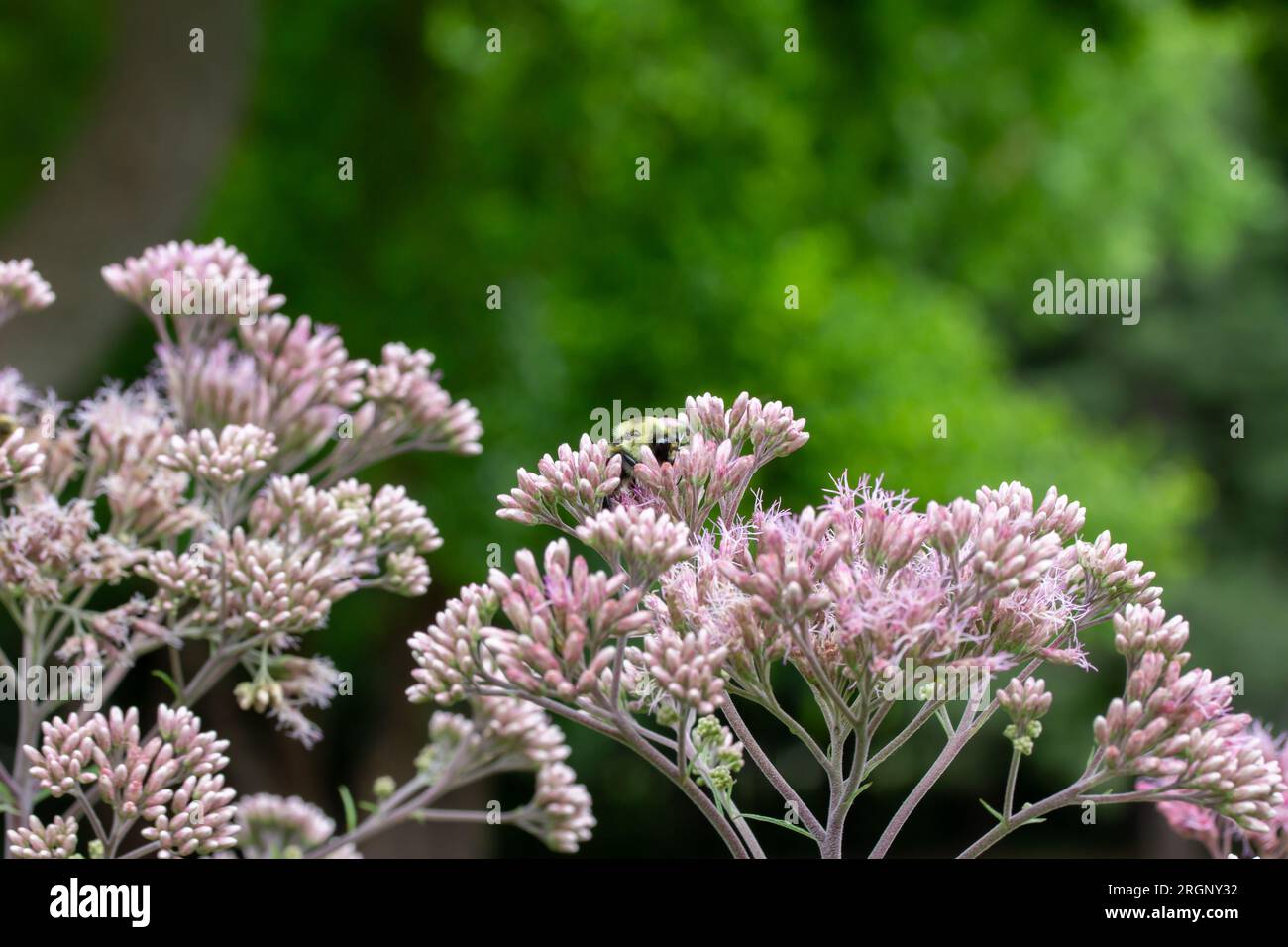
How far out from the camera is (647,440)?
2.26 m

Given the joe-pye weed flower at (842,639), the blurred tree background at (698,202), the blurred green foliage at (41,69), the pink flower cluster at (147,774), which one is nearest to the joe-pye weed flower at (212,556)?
the pink flower cluster at (147,774)

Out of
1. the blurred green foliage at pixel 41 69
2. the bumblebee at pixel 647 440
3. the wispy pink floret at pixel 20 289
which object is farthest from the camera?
the blurred green foliage at pixel 41 69

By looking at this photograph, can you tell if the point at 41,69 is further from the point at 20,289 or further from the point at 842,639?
the point at 842,639

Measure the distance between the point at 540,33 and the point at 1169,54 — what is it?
6.97 m

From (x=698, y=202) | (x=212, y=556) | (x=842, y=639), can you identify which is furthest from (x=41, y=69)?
(x=842, y=639)

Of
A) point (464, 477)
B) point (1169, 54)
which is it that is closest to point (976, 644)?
point (464, 477)

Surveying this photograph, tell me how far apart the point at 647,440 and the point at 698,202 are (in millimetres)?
8415

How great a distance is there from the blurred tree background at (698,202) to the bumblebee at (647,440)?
5.97m

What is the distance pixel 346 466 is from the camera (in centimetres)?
281

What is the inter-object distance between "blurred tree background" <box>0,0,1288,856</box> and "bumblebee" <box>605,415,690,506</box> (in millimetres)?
5965

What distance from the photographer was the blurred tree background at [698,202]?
32.5 ft

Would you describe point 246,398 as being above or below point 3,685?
above

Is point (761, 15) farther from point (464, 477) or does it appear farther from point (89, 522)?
point (89, 522)

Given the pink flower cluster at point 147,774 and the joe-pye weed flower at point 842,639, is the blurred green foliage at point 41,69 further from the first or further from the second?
the joe-pye weed flower at point 842,639
